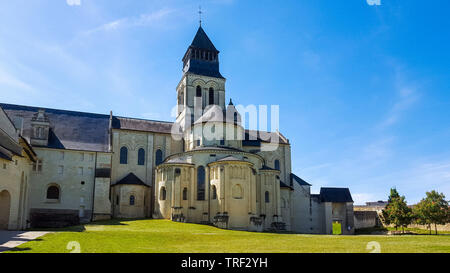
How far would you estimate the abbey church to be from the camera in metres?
45.6

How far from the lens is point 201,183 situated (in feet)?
157

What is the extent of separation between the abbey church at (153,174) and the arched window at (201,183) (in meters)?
0.12

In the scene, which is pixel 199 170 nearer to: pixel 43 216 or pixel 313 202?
pixel 43 216

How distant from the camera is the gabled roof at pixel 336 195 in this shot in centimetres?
6440

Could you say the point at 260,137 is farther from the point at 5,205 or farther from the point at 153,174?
the point at 5,205

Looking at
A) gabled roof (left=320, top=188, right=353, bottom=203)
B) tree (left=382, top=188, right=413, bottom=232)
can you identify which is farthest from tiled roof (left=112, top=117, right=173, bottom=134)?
tree (left=382, top=188, right=413, bottom=232)

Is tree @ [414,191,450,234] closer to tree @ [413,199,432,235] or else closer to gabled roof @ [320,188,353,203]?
tree @ [413,199,432,235]

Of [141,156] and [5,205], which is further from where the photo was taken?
[141,156]

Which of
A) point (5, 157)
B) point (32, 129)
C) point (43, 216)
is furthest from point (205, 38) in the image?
point (5, 157)

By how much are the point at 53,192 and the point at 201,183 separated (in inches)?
737

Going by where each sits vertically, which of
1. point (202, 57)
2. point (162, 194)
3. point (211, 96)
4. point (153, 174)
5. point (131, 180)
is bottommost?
point (162, 194)

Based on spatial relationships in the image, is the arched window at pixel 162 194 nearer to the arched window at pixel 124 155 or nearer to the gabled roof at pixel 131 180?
the gabled roof at pixel 131 180

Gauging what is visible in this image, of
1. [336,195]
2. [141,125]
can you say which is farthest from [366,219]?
[141,125]

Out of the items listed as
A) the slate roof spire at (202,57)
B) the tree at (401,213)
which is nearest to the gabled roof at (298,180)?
the tree at (401,213)
